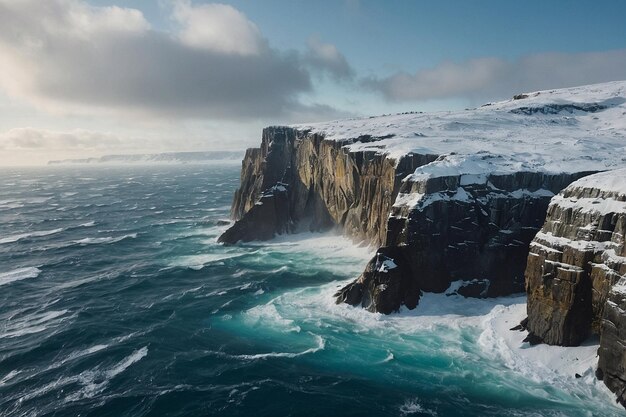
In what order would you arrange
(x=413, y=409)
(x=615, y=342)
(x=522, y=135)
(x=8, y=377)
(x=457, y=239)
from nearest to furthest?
(x=615, y=342)
(x=413, y=409)
(x=8, y=377)
(x=457, y=239)
(x=522, y=135)

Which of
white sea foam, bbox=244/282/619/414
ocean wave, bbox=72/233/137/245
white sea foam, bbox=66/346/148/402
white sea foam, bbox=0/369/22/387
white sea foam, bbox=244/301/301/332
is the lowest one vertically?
ocean wave, bbox=72/233/137/245

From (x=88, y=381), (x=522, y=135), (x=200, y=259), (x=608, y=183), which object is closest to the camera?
(x=88, y=381)

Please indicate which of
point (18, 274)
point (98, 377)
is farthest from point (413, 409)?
point (18, 274)

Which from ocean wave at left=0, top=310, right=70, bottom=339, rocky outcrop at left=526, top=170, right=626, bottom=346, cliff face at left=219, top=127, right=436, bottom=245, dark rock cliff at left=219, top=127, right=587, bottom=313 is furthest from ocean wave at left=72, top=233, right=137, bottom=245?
rocky outcrop at left=526, top=170, right=626, bottom=346

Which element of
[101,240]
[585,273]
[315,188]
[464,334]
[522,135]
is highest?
[522,135]

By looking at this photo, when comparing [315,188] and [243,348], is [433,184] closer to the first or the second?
[243,348]

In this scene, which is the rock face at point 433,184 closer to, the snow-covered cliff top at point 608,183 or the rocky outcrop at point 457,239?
the rocky outcrop at point 457,239

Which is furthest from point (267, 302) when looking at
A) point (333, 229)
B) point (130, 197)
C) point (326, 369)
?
point (130, 197)

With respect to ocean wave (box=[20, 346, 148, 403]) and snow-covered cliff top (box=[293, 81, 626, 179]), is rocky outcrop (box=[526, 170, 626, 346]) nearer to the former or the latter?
snow-covered cliff top (box=[293, 81, 626, 179])
